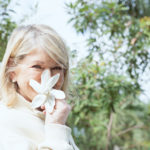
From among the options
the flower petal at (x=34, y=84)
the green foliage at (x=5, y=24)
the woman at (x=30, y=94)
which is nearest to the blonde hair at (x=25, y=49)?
the woman at (x=30, y=94)

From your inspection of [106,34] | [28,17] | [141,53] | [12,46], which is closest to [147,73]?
[141,53]

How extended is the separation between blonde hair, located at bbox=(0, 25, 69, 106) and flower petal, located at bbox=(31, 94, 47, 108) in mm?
139

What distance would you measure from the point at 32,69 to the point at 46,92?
107mm

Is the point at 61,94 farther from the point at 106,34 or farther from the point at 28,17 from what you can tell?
the point at 106,34

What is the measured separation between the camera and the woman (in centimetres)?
95

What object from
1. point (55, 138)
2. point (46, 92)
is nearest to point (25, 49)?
point (46, 92)

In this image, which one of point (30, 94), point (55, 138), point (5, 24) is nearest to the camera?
point (55, 138)

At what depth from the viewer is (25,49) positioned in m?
1.11

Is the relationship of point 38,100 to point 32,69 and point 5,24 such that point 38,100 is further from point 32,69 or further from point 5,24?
point 5,24

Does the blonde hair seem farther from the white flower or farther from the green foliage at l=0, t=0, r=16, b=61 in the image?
the green foliage at l=0, t=0, r=16, b=61

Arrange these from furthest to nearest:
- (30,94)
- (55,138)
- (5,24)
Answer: (5,24)
(30,94)
(55,138)

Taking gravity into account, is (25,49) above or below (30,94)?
above

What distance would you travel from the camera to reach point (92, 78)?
289 centimetres

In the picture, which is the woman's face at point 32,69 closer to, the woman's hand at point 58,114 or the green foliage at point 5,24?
the woman's hand at point 58,114
